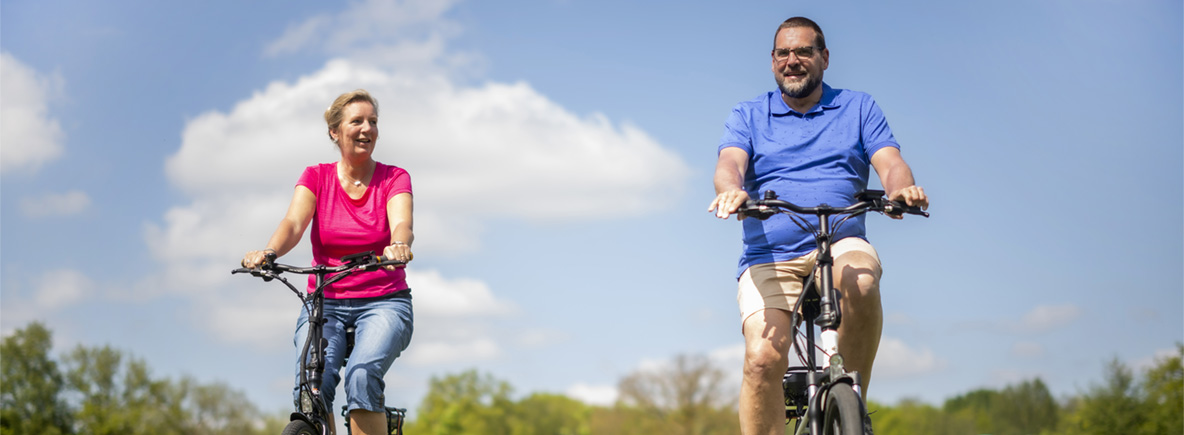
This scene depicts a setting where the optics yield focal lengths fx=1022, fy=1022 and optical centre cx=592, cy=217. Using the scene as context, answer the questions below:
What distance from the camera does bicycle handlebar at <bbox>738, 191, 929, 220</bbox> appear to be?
4172 mm

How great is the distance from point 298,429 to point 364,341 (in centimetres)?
68

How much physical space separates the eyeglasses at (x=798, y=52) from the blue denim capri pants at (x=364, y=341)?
8.11 feet

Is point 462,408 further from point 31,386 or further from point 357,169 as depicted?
point 357,169

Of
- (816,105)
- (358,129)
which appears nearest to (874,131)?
(816,105)

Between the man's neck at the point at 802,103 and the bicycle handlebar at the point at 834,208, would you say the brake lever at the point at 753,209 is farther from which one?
the man's neck at the point at 802,103

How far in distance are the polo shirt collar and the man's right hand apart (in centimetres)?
109

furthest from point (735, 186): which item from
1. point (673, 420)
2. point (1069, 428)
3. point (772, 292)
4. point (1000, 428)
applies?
point (1000, 428)

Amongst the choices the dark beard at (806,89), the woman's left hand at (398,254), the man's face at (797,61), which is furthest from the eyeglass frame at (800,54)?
the woman's left hand at (398,254)

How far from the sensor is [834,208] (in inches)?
165

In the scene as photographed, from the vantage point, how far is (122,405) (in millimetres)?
63250

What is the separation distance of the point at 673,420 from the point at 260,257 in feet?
216

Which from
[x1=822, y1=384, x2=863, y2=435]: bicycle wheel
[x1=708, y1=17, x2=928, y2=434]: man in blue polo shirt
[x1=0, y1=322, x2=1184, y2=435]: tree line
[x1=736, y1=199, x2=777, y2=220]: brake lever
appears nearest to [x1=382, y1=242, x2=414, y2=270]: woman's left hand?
[x1=708, y1=17, x2=928, y2=434]: man in blue polo shirt

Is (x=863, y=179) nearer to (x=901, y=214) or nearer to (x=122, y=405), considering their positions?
(x=901, y=214)

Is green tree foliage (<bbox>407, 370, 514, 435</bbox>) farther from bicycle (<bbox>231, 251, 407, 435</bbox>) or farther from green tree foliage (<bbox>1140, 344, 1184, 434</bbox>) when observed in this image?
bicycle (<bbox>231, 251, 407, 435</bbox>)
